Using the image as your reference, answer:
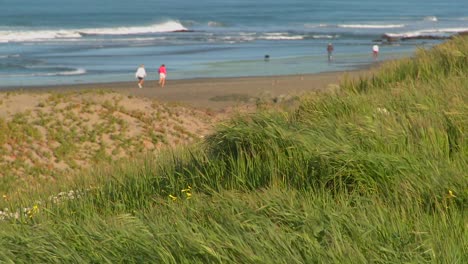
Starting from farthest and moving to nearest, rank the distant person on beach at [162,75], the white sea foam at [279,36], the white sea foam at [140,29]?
the white sea foam at [140,29], the white sea foam at [279,36], the distant person on beach at [162,75]

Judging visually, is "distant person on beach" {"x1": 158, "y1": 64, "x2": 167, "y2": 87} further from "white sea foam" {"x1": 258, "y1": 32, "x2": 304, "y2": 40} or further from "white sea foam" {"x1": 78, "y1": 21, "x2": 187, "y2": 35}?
"white sea foam" {"x1": 78, "y1": 21, "x2": 187, "y2": 35}

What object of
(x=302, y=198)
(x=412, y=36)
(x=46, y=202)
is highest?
(x=302, y=198)

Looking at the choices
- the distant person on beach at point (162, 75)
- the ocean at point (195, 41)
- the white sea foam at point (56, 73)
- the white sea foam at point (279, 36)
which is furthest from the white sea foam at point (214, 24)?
the distant person on beach at point (162, 75)

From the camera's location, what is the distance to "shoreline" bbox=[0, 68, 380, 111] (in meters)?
26.3

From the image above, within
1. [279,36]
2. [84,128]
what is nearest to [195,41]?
[279,36]

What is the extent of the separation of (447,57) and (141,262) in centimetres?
736

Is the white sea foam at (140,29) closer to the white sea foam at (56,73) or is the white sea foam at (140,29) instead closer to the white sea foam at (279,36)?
the white sea foam at (279,36)

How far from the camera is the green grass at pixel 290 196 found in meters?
4.66

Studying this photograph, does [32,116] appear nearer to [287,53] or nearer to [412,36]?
[287,53]

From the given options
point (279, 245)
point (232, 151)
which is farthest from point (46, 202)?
point (279, 245)

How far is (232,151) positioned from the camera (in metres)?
7.44

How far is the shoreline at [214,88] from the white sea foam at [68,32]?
86.8 ft

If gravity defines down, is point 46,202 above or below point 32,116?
above

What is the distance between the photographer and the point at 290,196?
5609 millimetres
